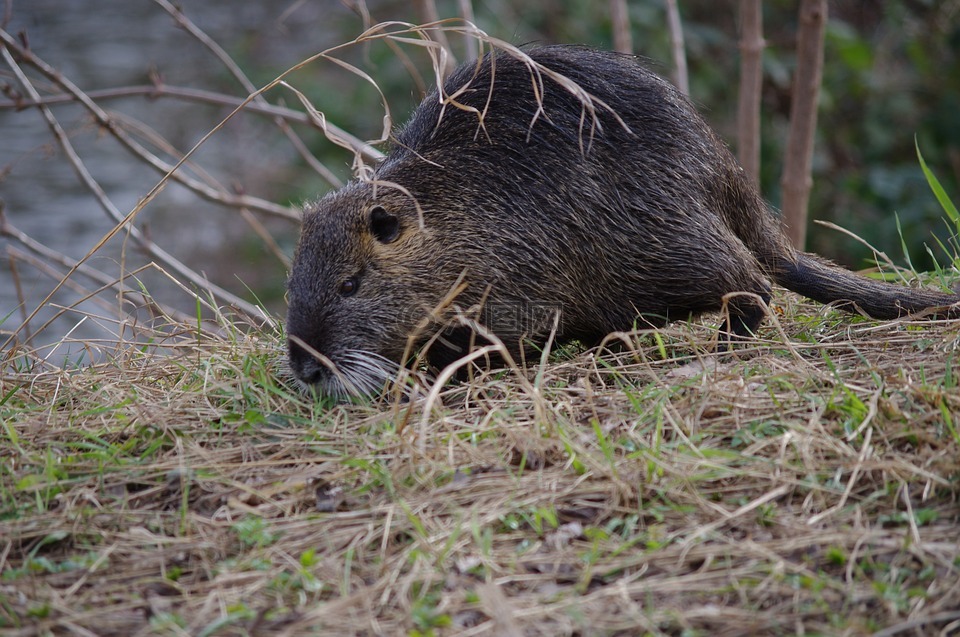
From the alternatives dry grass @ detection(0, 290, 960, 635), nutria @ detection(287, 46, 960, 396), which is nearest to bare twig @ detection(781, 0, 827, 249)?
nutria @ detection(287, 46, 960, 396)

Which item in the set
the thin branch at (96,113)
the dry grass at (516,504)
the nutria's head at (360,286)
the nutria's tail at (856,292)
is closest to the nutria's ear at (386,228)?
the nutria's head at (360,286)

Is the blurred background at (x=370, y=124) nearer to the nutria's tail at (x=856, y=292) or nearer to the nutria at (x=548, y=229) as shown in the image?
the nutria at (x=548, y=229)

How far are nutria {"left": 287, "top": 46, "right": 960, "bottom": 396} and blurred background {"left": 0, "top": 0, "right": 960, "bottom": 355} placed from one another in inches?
42.5

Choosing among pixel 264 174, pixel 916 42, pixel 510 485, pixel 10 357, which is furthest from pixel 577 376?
pixel 264 174

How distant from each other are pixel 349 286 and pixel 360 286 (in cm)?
3

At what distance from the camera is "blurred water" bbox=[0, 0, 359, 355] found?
28.0ft

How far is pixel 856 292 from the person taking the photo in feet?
10.4

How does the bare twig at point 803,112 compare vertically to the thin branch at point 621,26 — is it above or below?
below

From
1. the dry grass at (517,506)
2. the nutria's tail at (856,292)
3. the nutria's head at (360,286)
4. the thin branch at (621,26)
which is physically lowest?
the dry grass at (517,506)

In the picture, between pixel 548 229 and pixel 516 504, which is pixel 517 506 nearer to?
pixel 516 504

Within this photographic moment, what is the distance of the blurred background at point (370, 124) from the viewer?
5.98m

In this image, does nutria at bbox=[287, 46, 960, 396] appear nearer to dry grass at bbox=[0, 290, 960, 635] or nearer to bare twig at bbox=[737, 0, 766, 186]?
dry grass at bbox=[0, 290, 960, 635]

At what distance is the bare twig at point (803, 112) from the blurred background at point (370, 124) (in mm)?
375

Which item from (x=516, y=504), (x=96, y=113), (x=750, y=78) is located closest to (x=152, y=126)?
(x=96, y=113)
